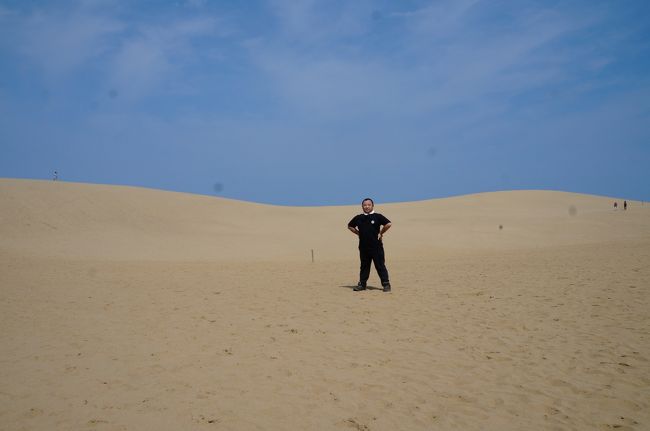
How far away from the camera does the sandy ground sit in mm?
4293

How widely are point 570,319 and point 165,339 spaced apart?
6.41m

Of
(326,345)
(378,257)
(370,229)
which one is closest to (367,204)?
(370,229)

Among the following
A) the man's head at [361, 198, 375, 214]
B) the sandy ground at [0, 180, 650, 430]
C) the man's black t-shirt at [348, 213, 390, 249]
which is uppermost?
the man's head at [361, 198, 375, 214]

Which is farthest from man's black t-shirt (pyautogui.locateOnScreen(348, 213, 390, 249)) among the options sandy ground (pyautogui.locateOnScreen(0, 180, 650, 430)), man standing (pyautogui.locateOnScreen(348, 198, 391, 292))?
sandy ground (pyautogui.locateOnScreen(0, 180, 650, 430))

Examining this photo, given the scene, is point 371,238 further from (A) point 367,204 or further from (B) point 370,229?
(A) point 367,204

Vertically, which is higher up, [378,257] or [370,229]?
[370,229]

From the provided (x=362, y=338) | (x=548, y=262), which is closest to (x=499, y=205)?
(x=548, y=262)

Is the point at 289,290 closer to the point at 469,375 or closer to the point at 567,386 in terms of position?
the point at 469,375

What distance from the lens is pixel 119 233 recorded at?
86.0ft

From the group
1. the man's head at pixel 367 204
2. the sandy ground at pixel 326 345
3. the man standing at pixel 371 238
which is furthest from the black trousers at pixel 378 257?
the man's head at pixel 367 204

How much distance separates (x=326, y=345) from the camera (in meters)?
6.52

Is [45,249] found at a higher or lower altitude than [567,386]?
higher

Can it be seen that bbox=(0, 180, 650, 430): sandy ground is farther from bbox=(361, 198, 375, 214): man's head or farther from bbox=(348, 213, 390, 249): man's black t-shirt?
bbox=(361, 198, 375, 214): man's head

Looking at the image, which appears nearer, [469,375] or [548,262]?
[469,375]
